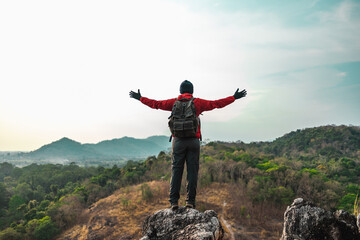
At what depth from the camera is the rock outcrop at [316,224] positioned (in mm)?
3486

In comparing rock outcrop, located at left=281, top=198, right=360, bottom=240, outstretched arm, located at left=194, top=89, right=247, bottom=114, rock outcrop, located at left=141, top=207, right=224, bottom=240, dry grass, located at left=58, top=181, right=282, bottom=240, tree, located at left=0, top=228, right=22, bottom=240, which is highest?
outstretched arm, located at left=194, top=89, right=247, bottom=114

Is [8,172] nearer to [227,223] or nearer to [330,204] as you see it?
[227,223]

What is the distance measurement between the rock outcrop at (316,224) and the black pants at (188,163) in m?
1.96

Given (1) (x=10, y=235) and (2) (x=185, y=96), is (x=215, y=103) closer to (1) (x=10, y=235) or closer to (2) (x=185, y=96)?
(2) (x=185, y=96)

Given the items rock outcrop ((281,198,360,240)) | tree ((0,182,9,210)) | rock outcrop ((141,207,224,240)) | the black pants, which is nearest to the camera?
rock outcrop ((141,207,224,240))

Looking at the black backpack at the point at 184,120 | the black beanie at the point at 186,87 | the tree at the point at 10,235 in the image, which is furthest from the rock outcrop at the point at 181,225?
the tree at the point at 10,235

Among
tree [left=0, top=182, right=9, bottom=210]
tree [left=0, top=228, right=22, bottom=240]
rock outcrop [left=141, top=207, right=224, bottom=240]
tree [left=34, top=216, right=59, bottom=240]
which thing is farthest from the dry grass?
tree [left=0, top=182, right=9, bottom=210]

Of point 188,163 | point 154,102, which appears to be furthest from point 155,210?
point 154,102

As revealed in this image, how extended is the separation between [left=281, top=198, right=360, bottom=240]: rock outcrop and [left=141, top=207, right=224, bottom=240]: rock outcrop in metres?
1.50

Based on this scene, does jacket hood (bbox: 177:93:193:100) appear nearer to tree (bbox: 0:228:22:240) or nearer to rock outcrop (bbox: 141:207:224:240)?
rock outcrop (bbox: 141:207:224:240)

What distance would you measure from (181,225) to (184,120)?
6.08 ft

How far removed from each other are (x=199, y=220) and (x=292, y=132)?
72638mm

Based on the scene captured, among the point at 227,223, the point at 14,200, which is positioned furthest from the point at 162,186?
the point at 14,200

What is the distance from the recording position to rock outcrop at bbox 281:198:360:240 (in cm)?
349
